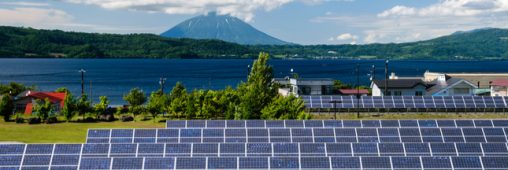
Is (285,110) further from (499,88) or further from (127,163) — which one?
(499,88)

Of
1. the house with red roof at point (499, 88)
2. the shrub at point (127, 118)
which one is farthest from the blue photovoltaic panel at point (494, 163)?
the house with red roof at point (499, 88)

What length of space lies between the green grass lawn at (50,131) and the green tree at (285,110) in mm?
14617

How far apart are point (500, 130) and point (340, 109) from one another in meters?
26.4

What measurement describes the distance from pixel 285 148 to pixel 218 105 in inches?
1179

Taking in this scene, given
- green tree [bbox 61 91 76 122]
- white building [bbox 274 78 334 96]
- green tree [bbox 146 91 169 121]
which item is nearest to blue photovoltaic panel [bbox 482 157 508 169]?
green tree [bbox 146 91 169 121]

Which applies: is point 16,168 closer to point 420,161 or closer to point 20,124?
point 420,161

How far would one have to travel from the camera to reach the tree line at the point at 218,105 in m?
46.2

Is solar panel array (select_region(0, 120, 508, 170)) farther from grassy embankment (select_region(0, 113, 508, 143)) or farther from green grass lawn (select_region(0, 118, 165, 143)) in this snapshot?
grassy embankment (select_region(0, 113, 508, 143))

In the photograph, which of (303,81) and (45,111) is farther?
(303,81)

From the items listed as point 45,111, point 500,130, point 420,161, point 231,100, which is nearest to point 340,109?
point 231,100

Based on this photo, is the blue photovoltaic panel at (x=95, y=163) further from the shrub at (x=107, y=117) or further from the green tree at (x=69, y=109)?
the shrub at (x=107, y=117)

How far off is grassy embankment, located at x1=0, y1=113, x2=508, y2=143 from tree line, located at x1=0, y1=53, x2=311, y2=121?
2.43 m

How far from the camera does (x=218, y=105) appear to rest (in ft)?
193

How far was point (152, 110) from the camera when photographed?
59906mm
